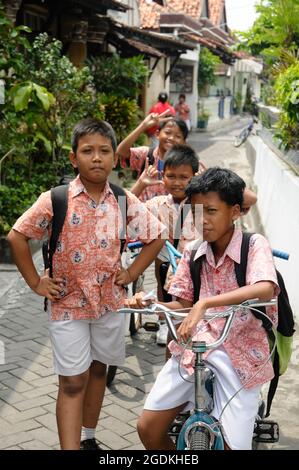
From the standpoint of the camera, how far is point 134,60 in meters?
15.3

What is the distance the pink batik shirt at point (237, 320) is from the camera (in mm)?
3258

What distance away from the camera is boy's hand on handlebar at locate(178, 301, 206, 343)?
10.00 ft

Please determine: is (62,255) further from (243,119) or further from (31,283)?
(243,119)

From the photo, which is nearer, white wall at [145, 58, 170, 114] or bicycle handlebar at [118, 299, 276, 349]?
bicycle handlebar at [118, 299, 276, 349]

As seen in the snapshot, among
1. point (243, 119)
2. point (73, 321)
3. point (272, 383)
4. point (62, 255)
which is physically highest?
point (62, 255)

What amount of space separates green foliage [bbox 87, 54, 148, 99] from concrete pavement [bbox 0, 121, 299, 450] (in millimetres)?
8185

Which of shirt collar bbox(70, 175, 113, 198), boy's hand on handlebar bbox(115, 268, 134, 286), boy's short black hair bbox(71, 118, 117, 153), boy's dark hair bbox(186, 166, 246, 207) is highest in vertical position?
boy's short black hair bbox(71, 118, 117, 153)

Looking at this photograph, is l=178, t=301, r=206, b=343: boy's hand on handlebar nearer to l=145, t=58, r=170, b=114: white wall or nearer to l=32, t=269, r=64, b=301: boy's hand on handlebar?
l=32, t=269, r=64, b=301: boy's hand on handlebar

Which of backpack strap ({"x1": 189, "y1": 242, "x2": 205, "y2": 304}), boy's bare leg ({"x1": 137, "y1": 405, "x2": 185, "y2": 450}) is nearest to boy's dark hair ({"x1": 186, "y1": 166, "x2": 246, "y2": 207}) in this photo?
backpack strap ({"x1": 189, "y1": 242, "x2": 205, "y2": 304})

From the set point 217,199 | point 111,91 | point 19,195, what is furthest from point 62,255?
point 111,91

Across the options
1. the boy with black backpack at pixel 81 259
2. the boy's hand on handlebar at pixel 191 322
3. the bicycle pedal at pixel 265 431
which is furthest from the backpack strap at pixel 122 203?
the bicycle pedal at pixel 265 431

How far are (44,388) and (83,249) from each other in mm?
1881
